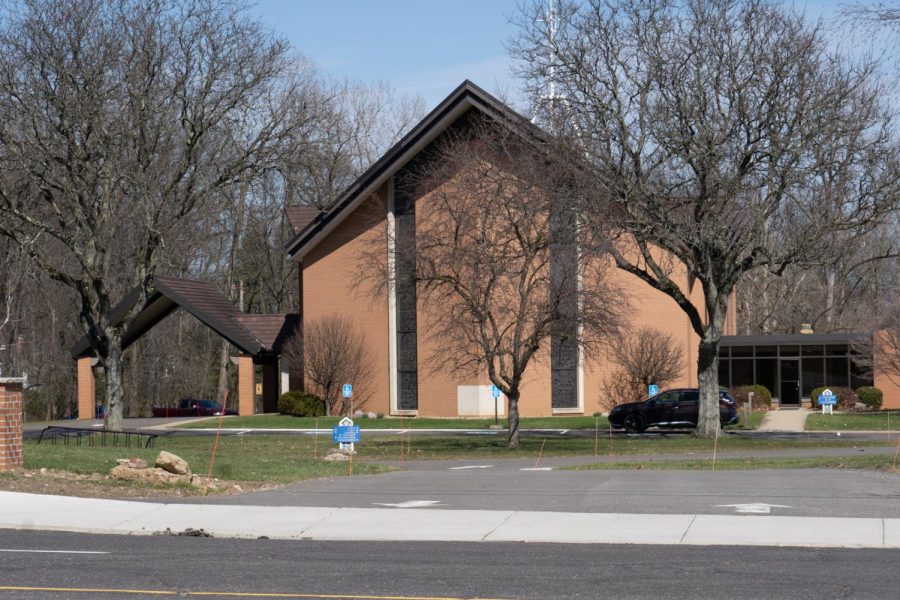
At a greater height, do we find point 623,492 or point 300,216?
point 300,216

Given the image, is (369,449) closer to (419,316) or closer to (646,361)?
(419,316)

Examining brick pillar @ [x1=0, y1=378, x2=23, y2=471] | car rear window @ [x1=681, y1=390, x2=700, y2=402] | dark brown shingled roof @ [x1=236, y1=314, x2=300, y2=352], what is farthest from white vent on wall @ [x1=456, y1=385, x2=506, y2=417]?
brick pillar @ [x1=0, y1=378, x2=23, y2=471]

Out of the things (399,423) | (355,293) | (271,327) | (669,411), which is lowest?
(399,423)

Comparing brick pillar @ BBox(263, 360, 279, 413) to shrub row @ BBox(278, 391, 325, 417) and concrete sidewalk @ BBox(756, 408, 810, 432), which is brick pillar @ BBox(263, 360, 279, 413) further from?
concrete sidewalk @ BBox(756, 408, 810, 432)

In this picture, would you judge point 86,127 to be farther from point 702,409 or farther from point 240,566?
point 240,566

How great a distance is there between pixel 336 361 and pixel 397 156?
29.5 feet

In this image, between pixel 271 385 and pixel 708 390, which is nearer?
pixel 708 390

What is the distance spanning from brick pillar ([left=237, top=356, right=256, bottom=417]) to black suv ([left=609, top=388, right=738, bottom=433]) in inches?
788

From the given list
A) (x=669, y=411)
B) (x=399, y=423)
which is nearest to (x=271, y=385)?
(x=399, y=423)

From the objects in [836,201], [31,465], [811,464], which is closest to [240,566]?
[31,465]

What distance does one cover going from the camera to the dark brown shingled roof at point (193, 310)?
163 feet

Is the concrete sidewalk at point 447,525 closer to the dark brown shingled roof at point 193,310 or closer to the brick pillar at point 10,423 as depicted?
the brick pillar at point 10,423

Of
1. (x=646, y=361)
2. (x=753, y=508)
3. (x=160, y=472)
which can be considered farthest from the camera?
(x=646, y=361)

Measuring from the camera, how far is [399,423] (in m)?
47.2
